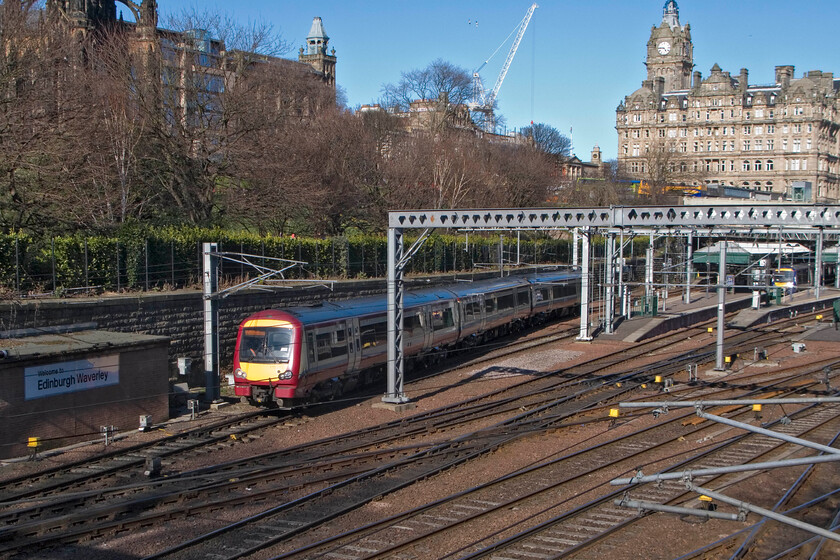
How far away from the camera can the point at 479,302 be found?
28.1m

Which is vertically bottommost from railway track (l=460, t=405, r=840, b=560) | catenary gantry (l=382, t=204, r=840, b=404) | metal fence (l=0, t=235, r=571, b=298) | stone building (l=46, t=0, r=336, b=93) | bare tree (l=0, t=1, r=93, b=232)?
railway track (l=460, t=405, r=840, b=560)

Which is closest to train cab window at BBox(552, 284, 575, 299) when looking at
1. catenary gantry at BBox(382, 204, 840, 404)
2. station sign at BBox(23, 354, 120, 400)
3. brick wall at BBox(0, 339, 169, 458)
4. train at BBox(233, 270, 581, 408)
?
train at BBox(233, 270, 581, 408)

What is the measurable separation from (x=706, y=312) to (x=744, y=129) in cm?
6957

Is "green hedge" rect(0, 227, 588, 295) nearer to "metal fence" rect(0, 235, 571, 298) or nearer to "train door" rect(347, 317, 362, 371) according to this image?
"metal fence" rect(0, 235, 571, 298)

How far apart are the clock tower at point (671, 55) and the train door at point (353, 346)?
4541 inches

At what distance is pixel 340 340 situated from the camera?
19844 millimetres

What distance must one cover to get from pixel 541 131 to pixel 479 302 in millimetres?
59611

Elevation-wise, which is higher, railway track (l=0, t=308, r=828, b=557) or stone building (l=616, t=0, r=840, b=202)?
stone building (l=616, t=0, r=840, b=202)

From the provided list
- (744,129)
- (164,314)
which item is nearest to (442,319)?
(164,314)

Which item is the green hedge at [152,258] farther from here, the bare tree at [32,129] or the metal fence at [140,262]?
the bare tree at [32,129]

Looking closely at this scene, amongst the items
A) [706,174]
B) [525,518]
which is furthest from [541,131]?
[525,518]

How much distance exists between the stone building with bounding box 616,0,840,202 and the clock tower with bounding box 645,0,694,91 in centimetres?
1801

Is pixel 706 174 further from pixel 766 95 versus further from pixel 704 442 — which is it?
pixel 704 442

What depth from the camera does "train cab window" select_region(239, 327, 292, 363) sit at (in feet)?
59.9
